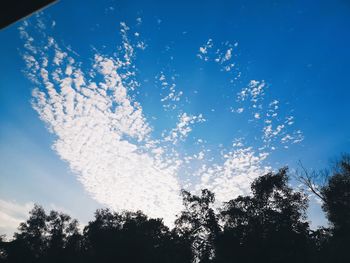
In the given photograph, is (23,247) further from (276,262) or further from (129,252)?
(276,262)

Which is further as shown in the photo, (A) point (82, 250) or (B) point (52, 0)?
(A) point (82, 250)

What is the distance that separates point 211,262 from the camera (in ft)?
148

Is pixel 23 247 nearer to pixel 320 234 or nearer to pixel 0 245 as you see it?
pixel 0 245

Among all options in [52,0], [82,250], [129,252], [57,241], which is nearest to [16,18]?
[52,0]

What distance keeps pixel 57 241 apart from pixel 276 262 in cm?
5638

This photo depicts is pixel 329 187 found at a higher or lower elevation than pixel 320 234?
higher

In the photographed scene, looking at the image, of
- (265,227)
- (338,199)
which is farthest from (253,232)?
(338,199)

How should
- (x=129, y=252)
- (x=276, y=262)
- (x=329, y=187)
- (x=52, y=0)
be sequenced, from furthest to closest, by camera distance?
(x=129, y=252)
(x=329, y=187)
(x=276, y=262)
(x=52, y=0)

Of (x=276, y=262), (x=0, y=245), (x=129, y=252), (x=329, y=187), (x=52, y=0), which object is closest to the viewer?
(x=52, y=0)

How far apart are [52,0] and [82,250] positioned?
74.8 metres

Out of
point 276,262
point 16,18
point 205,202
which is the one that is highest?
point 205,202

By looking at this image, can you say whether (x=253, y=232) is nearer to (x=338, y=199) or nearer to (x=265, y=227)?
(x=265, y=227)

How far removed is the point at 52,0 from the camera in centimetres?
144

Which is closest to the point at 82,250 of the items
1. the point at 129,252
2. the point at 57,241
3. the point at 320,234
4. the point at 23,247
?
the point at 57,241
